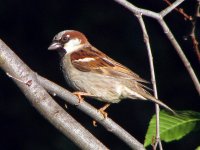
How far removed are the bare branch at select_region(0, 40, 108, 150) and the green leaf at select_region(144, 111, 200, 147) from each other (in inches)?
10.0

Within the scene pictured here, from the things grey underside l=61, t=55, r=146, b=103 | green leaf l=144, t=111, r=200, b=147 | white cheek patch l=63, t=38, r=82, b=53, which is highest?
white cheek patch l=63, t=38, r=82, b=53

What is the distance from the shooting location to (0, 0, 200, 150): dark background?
6.05 meters

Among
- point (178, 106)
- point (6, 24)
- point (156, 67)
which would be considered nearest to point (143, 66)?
point (156, 67)

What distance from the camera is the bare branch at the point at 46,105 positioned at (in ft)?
8.68

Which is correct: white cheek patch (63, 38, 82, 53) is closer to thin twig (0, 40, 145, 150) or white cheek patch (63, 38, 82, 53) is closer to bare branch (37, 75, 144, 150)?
bare branch (37, 75, 144, 150)

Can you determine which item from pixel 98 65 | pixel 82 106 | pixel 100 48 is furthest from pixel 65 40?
pixel 100 48

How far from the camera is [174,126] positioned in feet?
9.07

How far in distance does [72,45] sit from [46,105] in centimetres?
175

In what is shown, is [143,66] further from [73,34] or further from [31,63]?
[73,34]

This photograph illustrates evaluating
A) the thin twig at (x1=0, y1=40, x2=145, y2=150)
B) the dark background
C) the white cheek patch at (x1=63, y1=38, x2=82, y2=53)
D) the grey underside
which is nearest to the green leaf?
the thin twig at (x1=0, y1=40, x2=145, y2=150)

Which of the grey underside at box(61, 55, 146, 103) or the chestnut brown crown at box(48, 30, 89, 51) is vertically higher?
the chestnut brown crown at box(48, 30, 89, 51)

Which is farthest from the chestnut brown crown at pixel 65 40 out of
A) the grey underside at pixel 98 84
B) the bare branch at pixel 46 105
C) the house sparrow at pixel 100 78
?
the bare branch at pixel 46 105

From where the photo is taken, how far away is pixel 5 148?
675 centimetres

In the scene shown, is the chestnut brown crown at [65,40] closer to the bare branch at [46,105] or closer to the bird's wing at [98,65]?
the bird's wing at [98,65]
